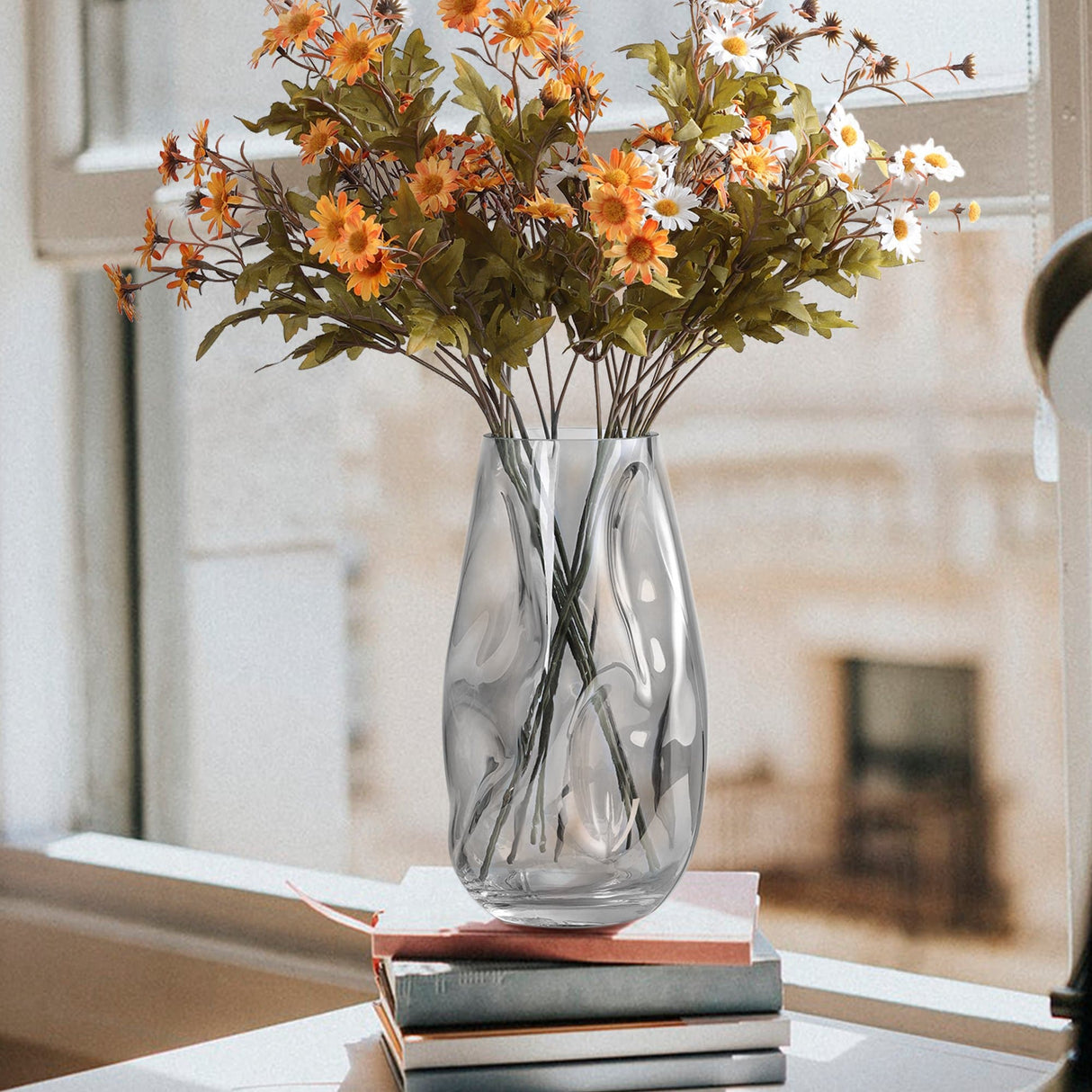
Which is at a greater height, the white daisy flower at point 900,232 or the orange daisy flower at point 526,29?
the orange daisy flower at point 526,29

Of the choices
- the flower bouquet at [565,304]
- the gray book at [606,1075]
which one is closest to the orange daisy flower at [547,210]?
the flower bouquet at [565,304]

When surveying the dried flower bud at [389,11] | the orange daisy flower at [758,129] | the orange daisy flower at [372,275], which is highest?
the dried flower bud at [389,11]

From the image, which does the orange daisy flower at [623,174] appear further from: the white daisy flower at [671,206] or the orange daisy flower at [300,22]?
the orange daisy flower at [300,22]

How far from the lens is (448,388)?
1455mm

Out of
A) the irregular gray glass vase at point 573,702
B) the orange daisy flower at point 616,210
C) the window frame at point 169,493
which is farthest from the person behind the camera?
the window frame at point 169,493

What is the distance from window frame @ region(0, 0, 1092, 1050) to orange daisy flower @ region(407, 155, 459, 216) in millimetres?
491

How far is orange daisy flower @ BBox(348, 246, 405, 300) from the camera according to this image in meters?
0.75

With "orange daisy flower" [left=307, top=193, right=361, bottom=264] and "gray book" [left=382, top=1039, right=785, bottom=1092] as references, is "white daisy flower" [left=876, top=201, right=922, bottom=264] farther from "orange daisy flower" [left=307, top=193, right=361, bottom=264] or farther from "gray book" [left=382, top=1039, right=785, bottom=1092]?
"gray book" [left=382, top=1039, right=785, bottom=1092]

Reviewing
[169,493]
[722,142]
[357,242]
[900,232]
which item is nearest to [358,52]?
[357,242]

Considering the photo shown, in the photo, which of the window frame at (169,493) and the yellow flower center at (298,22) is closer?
the yellow flower center at (298,22)

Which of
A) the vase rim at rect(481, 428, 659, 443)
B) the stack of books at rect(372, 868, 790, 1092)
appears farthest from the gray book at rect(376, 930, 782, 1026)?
the vase rim at rect(481, 428, 659, 443)

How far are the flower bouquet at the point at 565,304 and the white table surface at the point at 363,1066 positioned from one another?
167 mm

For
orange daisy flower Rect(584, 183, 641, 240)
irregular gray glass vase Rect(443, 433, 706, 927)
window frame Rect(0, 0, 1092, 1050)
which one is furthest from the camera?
window frame Rect(0, 0, 1092, 1050)

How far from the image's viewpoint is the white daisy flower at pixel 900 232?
0.82 meters
